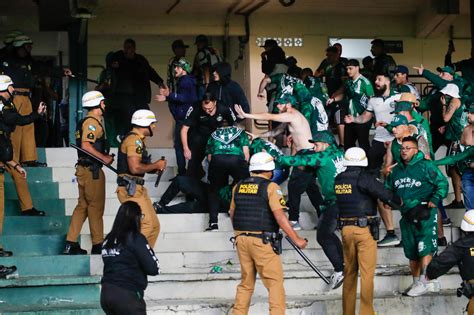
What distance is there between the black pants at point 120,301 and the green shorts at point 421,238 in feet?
14.8

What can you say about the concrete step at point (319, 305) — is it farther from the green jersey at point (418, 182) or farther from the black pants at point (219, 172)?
the black pants at point (219, 172)

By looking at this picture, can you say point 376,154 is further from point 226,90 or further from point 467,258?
point 467,258

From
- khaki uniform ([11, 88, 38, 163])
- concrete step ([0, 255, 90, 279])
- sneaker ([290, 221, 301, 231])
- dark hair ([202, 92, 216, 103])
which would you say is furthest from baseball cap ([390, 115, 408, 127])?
khaki uniform ([11, 88, 38, 163])

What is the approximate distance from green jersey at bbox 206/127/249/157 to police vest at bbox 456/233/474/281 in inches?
148

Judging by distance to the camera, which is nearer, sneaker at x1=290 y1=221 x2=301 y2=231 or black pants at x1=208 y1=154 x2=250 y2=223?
black pants at x1=208 y1=154 x2=250 y2=223

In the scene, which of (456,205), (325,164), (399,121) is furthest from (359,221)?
(456,205)

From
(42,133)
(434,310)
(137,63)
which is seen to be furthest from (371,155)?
(42,133)

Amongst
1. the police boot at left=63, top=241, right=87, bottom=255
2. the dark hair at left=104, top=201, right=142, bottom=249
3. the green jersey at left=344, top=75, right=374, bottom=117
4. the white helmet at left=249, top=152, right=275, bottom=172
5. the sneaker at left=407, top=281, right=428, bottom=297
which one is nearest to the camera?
the dark hair at left=104, top=201, right=142, bottom=249

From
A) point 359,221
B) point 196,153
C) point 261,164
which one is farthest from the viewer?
point 196,153

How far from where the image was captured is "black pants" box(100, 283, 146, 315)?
1102cm

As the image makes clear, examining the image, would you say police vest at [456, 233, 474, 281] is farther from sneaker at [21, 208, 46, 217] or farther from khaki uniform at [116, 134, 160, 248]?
sneaker at [21, 208, 46, 217]

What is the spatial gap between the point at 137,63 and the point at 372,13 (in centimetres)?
603

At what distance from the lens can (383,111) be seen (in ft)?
54.0

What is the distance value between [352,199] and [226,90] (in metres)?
3.23
